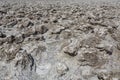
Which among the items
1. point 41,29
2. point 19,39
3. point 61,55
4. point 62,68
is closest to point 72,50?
point 61,55

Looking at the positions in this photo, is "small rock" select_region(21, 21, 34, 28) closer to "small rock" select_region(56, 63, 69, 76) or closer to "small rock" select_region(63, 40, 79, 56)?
"small rock" select_region(63, 40, 79, 56)

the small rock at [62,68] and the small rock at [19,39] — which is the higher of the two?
the small rock at [19,39]

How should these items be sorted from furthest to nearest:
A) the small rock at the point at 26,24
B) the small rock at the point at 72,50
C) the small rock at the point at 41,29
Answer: the small rock at the point at 26,24
the small rock at the point at 41,29
the small rock at the point at 72,50

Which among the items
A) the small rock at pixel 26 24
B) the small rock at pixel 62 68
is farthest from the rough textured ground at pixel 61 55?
the small rock at pixel 26 24

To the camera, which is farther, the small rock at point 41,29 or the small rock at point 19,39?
the small rock at point 41,29

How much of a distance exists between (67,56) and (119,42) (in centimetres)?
128

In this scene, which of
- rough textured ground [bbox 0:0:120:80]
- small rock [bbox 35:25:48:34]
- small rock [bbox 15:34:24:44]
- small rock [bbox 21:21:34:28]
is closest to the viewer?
rough textured ground [bbox 0:0:120:80]

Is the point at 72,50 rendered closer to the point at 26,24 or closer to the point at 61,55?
the point at 61,55

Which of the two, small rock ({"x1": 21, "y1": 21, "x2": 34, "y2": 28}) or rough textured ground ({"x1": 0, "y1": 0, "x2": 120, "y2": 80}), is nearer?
rough textured ground ({"x1": 0, "y1": 0, "x2": 120, "y2": 80})

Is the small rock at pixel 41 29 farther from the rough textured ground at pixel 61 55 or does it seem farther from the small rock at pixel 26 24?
the small rock at pixel 26 24

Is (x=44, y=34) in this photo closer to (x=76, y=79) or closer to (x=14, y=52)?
(x=14, y=52)

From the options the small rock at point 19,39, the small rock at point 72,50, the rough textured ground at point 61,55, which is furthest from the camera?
the small rock at point 19,39

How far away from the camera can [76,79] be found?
125 inches

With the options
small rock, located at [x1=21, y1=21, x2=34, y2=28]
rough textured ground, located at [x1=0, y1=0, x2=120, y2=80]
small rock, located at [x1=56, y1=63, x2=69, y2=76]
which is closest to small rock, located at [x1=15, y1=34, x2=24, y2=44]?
rough textured ground, located at [x1=0, y1=0, x2=120, y2=80]
